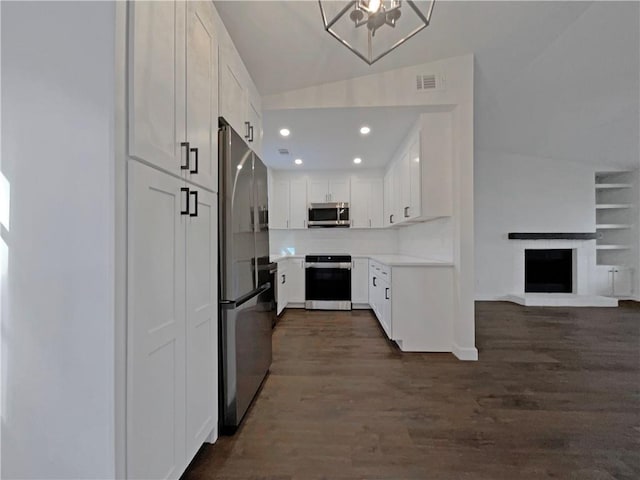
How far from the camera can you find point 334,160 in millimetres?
5234

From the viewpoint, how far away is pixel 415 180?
3541 millimetres

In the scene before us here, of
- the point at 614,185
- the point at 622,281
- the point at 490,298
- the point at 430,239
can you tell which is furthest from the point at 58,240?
the point at 614,185

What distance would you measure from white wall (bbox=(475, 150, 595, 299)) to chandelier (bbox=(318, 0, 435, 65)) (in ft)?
15.4

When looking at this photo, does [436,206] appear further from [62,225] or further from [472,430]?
[62,225]

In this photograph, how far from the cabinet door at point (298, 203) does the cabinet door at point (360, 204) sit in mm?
847

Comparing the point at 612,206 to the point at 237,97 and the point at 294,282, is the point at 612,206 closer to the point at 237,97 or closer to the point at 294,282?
the point at 294,282

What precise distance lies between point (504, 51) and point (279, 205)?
3.96 m

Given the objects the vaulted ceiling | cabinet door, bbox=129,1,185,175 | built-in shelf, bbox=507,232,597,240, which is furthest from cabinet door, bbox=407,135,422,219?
built-in shelf, bbox=507,232,597,240

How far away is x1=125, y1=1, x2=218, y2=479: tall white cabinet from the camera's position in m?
1.10

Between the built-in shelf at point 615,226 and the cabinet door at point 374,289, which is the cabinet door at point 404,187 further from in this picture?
the built-in shelf at point 615,226

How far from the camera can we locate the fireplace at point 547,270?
6.48 meters

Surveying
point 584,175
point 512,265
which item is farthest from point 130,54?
point 584,175

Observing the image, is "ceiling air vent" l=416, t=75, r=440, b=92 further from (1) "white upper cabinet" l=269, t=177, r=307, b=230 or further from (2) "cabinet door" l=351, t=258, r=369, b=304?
(1) "white upper cabinet" l=269, t=177, r=307, b=230

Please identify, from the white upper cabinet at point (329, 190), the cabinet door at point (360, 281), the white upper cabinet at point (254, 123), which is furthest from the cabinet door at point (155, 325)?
the white upper cabinet at point (329, 190)
